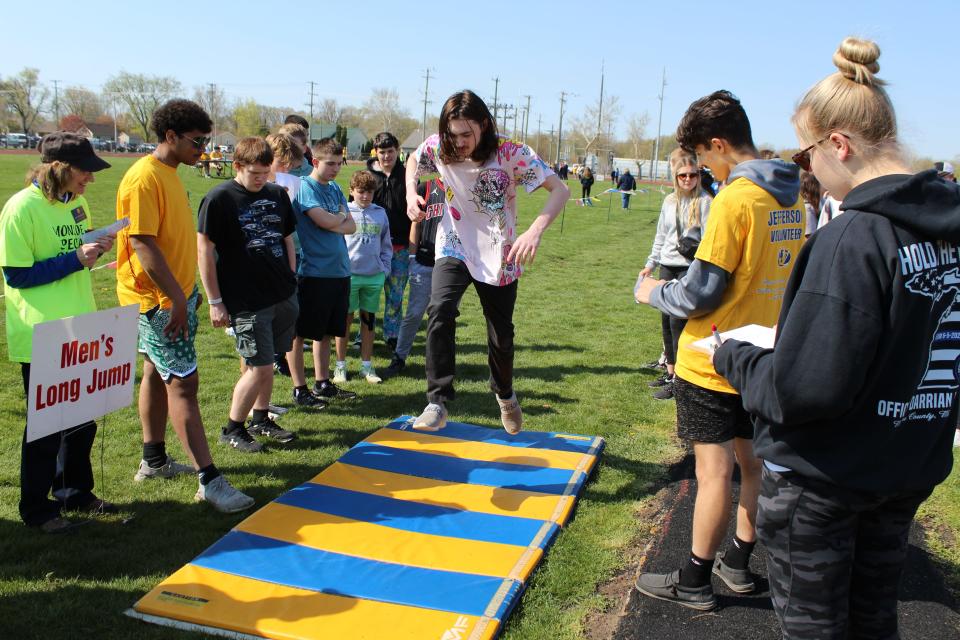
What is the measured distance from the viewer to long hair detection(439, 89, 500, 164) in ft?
14.0

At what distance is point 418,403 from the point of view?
6.79 meters

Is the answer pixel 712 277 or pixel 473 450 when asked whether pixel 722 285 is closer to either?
pixel 712 277

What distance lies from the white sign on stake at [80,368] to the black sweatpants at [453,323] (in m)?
1.68

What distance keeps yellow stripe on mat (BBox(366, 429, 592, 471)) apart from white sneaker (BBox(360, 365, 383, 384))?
5.08 feet

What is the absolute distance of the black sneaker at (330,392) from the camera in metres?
6.83

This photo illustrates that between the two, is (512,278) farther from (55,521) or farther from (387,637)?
(55,521)

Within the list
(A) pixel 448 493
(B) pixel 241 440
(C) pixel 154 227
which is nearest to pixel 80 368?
(C) pixel 154 227

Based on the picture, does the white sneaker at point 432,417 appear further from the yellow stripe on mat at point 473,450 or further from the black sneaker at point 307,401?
the black sneaker at point 307,401

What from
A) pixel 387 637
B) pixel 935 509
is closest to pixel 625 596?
pixel 387 637

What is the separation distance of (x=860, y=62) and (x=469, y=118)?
2468 mm

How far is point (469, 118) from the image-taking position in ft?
14.1

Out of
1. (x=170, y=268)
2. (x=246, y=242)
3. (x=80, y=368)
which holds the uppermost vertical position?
(x=246, y=242)

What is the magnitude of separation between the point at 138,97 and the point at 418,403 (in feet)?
372

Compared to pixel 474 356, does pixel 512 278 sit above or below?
above
